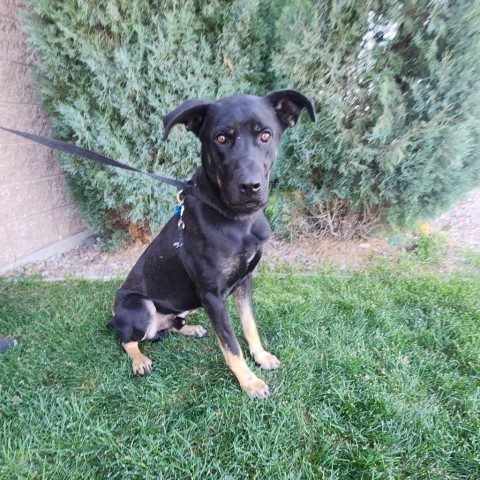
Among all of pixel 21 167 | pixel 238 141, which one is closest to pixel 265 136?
pixel 238 141

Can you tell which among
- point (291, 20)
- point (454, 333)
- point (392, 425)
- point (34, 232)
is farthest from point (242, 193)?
point (34, 232)

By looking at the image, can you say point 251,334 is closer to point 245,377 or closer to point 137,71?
point 245,377

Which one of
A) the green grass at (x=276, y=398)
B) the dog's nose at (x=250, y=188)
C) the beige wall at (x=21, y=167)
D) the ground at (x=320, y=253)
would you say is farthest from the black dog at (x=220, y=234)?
the beige wall at (x=21, y=167)

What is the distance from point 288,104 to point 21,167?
12.4 feet

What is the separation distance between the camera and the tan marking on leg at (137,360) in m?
2.58

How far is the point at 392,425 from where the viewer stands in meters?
2.00

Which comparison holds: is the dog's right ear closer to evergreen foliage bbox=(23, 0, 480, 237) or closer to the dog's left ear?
the dog's left ear

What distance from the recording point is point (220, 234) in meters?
2.23

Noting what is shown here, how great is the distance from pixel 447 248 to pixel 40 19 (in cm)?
542

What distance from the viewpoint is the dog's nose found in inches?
76.5

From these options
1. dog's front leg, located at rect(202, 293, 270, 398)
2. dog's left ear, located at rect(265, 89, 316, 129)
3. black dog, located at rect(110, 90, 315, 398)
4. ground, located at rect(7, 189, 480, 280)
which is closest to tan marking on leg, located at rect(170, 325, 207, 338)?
black dog, located at rect(110, 90, 315, 398)

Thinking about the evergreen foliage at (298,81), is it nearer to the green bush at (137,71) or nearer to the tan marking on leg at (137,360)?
the green bush at (137,71)

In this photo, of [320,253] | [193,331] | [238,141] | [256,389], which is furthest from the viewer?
[320,253]

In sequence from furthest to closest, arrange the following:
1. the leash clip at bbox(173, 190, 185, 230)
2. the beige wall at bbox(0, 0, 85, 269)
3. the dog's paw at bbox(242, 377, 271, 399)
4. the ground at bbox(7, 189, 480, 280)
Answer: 1. the ground at bbox(7, 189, 480, 280)
2. the beige wall at bbox(0, 0, 85, 269)
3. the leash clip at bbox(173, 190, 185, 230)
4. the dog's paw at bbox(242, 377, 271, 399)
